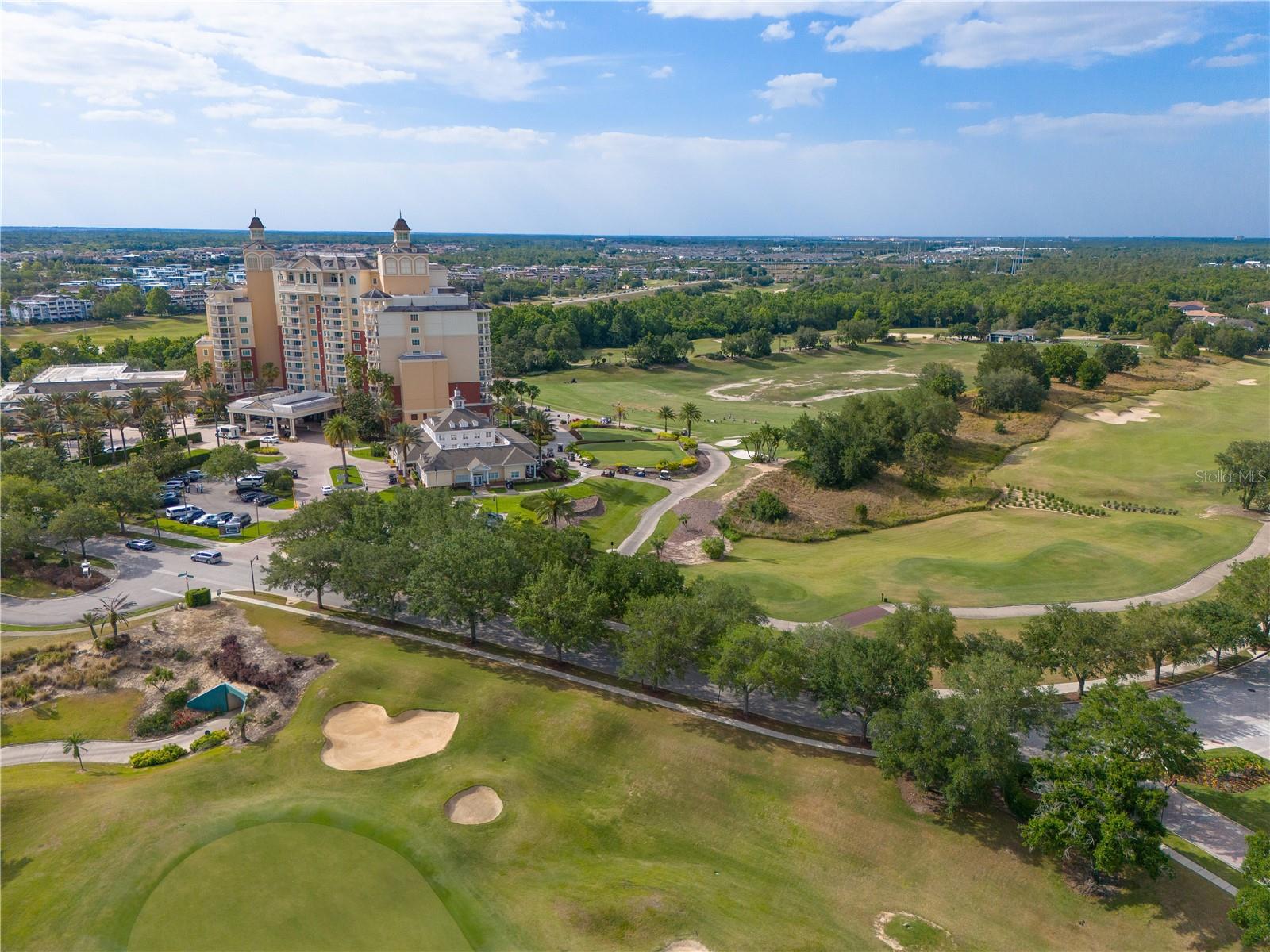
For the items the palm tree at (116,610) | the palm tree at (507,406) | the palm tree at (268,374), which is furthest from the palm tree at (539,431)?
the palm tree at (268,374)

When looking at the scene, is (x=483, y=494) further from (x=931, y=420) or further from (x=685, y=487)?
(x=931, y=420)

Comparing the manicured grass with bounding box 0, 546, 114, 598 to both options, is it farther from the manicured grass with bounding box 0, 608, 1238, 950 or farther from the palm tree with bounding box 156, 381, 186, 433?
the palm tree with bounding box 156, 381, 186, 433

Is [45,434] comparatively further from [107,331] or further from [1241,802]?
[107,331]

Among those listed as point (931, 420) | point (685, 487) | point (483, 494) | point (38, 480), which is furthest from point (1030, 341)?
point (38, 480)

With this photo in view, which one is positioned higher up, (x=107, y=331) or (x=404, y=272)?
(x=404, y=272)

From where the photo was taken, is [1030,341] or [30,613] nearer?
[30,613]

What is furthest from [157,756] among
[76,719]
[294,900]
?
[294,900]

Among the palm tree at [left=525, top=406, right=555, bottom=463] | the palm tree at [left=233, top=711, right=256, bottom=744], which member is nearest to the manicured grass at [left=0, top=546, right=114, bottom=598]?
the palm tree at [left=233, top=711, right=256, bottom=744]
